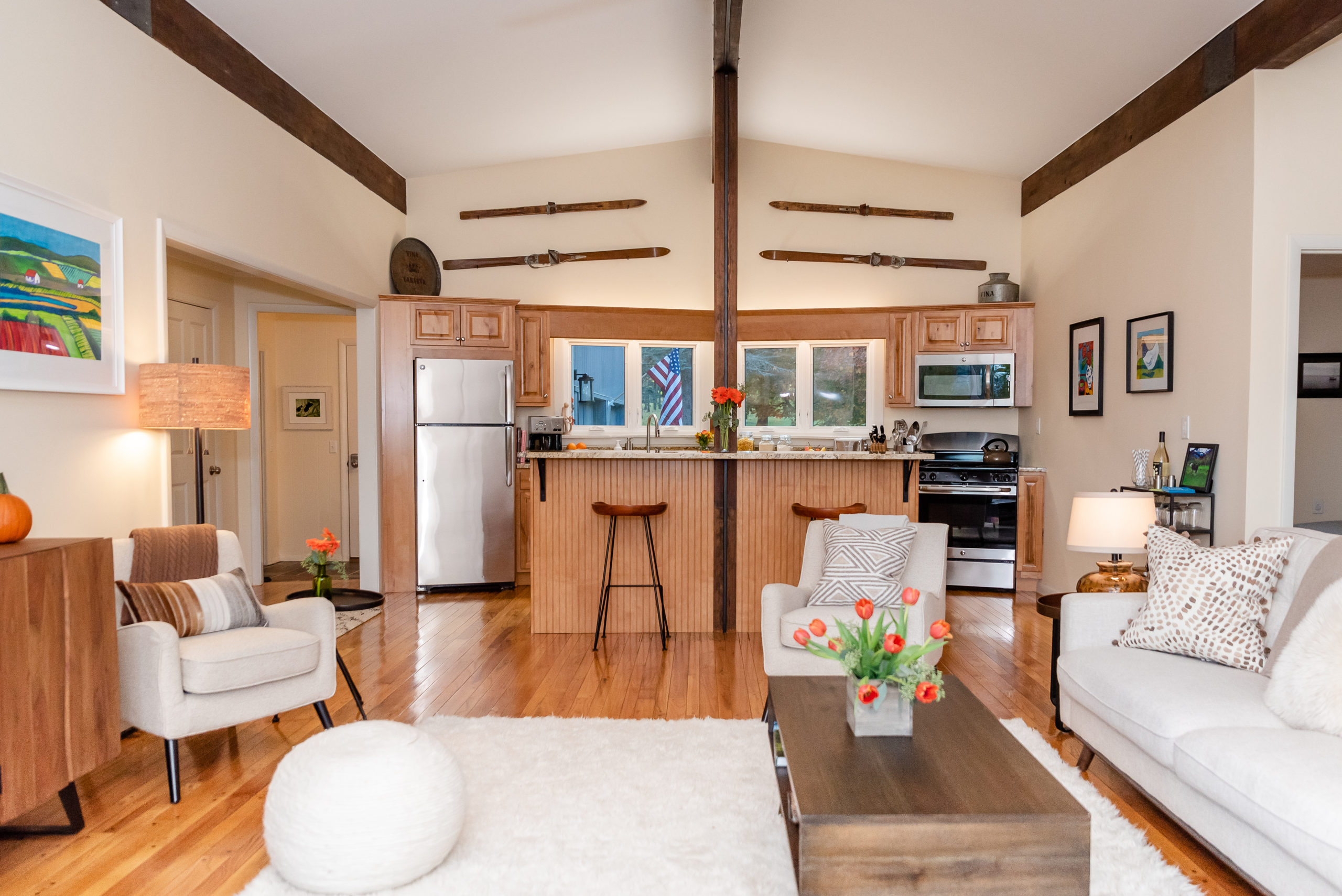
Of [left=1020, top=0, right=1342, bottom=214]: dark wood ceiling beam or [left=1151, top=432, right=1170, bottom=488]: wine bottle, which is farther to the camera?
[left=1151, top=432, right=1170, bottom=488]: wine bottle

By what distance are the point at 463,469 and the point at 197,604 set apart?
10.2 feet

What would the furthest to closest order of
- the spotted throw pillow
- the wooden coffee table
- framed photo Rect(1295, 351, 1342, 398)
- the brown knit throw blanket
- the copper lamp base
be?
framed photo Rect(1295, 351, 1342, 398) → the copper lamp base → the brown knit throw blanket → the spotted throw pillow → the wooden coffee table

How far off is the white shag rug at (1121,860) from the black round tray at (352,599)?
10.6 feet

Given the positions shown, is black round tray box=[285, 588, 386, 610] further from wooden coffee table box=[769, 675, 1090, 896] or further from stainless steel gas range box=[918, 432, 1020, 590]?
stainless steel gas range box=[918, 432, 1020, 590]

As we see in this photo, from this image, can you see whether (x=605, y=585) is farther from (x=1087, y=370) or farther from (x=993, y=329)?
(x=993, y=329)

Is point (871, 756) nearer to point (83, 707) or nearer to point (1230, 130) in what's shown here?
point (83, 707)

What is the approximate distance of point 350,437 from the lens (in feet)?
23.5

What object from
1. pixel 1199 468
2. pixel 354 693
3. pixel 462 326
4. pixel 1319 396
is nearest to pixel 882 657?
pixel 354 693

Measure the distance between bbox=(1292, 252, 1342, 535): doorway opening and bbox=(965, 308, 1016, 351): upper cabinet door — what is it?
1.80 meters

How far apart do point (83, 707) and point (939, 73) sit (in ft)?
16.5

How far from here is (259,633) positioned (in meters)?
2.89

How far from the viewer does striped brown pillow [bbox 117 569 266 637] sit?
2791 millimetres

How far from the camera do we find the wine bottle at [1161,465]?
4156mm

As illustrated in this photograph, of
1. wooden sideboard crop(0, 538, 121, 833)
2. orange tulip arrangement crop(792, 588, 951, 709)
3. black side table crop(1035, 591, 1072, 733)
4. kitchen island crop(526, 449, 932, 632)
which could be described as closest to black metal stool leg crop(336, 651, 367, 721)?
wooden sideboard crop(0, 538, 121, 833)
